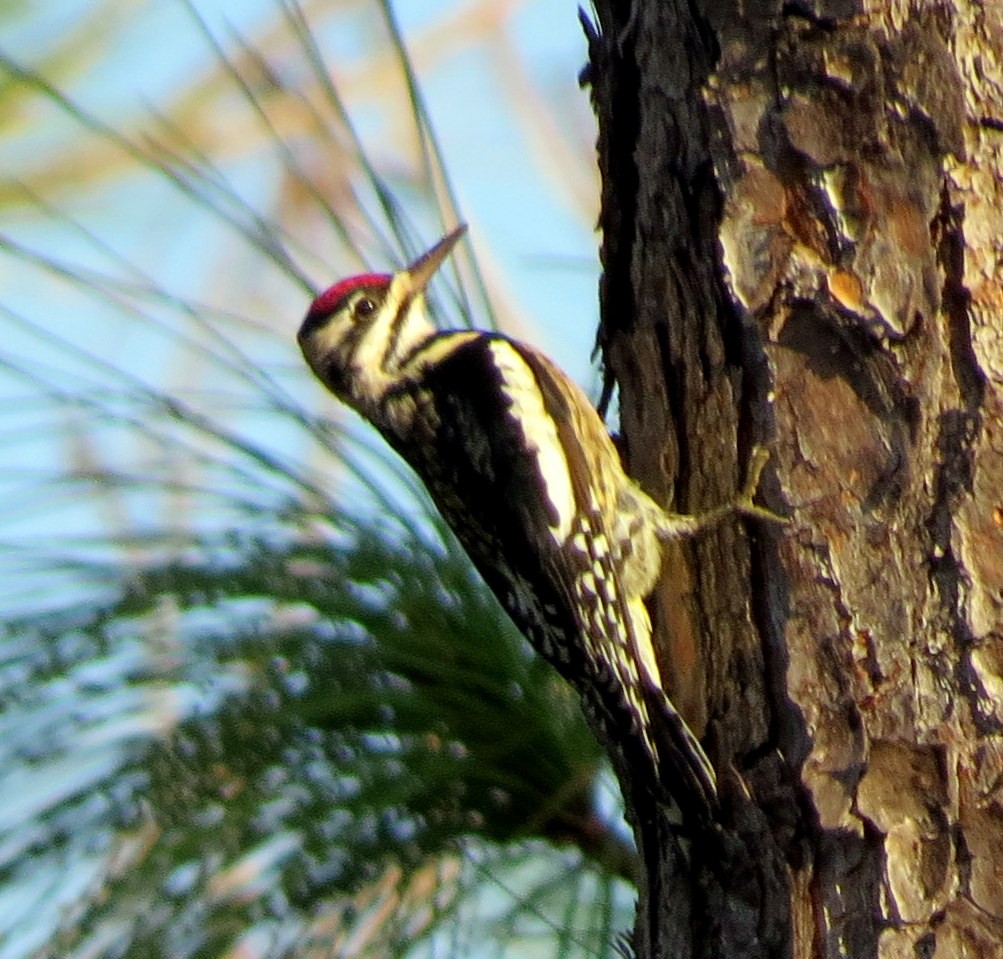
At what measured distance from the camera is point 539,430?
2.70 metres

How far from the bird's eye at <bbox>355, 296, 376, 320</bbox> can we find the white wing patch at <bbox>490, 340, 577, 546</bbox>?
0.39 metres

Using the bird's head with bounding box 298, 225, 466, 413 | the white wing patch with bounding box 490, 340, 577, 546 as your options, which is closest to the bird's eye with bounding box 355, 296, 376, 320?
the bird's head with bounding box 298, 225, 466, 413

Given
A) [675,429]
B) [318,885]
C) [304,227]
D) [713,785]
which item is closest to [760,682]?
[713,785]

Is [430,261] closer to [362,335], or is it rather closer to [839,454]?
[362,335]

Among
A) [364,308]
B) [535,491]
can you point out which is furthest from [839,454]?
[364,308]

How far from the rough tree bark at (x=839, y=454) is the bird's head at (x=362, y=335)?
31.3 inches

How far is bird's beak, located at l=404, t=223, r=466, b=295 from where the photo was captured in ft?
8.16

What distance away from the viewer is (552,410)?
8.98 feet

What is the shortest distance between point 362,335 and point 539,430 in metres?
0.56

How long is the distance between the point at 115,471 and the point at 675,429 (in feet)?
2.98

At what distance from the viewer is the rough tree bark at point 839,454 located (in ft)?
6.44

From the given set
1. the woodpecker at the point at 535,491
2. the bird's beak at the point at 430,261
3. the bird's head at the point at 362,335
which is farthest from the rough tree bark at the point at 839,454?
the bird's head at the point at 362,335

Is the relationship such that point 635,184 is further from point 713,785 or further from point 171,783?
point 171,783

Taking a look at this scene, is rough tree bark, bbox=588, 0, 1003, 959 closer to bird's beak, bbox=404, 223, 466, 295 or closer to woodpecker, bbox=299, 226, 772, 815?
woodpecker, bbox=299, 226, 772, 815
